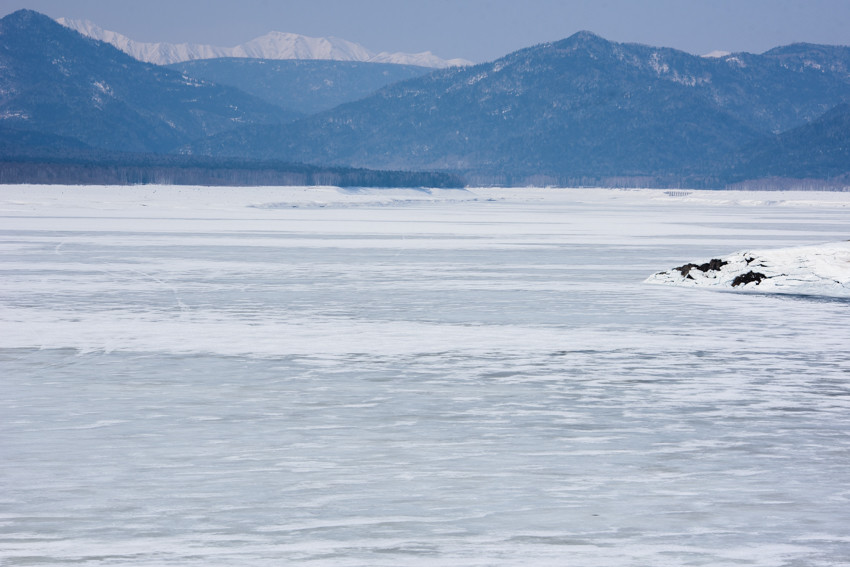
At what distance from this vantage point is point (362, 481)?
8.41 meters

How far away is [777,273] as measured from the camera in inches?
961

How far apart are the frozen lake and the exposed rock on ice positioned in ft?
4.05

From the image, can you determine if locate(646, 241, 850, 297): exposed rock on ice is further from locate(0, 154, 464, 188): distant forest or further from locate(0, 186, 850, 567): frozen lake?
locate(0, 154, 464, 188): distant forest

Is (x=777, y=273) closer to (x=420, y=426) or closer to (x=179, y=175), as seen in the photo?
(x=420, y=426)

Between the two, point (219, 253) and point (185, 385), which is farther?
point (219, 253)

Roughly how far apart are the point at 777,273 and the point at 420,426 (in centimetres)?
1567

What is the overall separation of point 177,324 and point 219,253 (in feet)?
54.5

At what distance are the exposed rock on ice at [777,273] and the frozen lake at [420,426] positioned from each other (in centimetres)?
123

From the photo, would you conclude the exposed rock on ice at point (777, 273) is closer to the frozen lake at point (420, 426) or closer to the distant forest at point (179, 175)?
the frozen lake at point (420, 426)

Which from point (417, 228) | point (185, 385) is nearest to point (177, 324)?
point (185, 385)

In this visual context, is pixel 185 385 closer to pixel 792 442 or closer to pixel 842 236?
pixel 792 442

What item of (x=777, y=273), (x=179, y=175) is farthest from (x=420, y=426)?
(x=179, y=175)

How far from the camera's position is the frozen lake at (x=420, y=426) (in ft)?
23.6

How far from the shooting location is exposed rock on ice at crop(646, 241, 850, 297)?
23.7m
